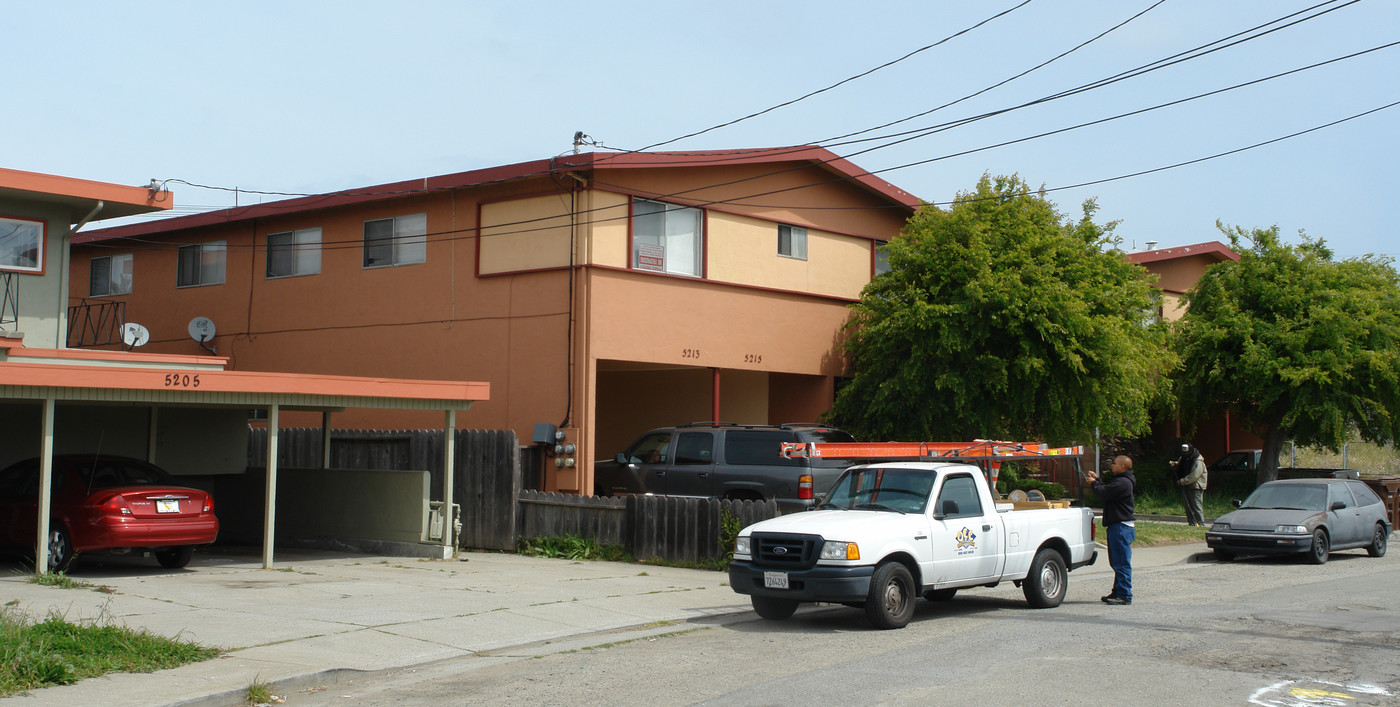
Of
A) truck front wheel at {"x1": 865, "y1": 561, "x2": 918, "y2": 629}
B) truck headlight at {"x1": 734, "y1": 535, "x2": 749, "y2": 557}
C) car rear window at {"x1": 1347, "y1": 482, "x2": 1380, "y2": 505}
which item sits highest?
car rear window at {"x1": 1347, "y1": 482, "x2": 1380, "y2": 505}

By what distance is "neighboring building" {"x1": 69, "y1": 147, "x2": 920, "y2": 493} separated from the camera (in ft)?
66.2

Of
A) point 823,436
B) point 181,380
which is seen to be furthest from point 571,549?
point 181,380

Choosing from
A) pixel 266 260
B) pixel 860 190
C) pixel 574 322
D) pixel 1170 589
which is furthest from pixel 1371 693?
pixel 266 260

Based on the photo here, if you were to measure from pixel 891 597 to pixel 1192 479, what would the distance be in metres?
14.3

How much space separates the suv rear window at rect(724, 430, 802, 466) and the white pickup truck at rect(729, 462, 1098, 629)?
14.7ft

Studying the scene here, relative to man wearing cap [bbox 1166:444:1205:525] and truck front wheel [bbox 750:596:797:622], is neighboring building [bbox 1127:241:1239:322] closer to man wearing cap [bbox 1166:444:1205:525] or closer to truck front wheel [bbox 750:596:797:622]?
man wearing cap [bbox 1166:444:1205:525]

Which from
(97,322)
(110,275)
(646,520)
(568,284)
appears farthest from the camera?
(97,322)

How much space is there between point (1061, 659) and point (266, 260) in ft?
66.4

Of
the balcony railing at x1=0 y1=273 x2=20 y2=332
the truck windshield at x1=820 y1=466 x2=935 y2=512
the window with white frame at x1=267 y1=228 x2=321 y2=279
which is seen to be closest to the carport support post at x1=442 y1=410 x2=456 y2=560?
the truck windshield at x1=820 y1=466 x2=935 y2=512

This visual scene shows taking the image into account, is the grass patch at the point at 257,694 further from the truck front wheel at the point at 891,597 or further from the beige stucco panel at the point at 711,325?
the beige stucco panel at the point at 711,325

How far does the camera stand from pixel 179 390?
14.3m

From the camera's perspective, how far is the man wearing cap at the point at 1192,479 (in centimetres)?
2309

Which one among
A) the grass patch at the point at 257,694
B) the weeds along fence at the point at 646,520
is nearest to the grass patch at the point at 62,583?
the grass patch at the point at 257,694

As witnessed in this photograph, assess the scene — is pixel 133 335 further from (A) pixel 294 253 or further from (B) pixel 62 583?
(B) pixel 62 583
